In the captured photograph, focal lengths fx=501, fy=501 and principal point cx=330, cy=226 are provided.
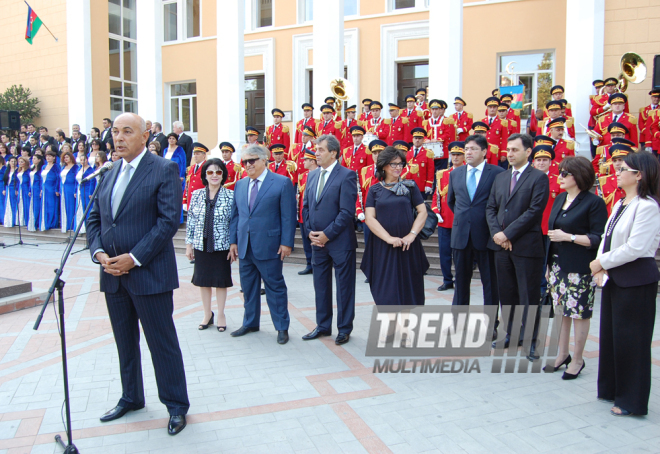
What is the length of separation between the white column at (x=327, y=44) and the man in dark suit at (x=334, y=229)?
797 centimetres

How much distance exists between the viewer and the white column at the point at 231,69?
13695 mm

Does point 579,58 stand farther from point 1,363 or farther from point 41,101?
point 41,101

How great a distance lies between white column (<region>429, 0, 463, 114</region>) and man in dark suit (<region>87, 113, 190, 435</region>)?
9513mm

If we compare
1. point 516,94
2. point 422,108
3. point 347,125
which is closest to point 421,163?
point 347,125

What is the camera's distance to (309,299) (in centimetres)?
687

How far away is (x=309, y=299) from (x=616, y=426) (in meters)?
4.17

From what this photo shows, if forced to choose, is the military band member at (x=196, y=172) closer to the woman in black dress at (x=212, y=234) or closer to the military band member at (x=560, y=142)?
the woman in black dress at (x=212, y=234)

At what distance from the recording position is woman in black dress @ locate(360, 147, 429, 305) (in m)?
4.83

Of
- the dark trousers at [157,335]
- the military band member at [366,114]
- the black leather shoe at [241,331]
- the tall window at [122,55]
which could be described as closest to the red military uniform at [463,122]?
the military band member at [366,114]

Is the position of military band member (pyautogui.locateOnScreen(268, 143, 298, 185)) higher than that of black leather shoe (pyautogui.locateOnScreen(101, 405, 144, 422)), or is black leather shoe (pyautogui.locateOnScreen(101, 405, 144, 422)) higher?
military band member (pyautogui.locateOnScreen(268, 143, 298, 185))

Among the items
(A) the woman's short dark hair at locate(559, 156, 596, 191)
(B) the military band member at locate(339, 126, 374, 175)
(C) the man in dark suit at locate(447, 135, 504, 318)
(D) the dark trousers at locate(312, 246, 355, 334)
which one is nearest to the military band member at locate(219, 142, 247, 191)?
(B) the military band member at locate(339, 126, 374, 175)

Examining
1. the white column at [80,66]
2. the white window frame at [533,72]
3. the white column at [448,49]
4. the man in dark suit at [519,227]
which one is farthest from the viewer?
the white column at [80,66]

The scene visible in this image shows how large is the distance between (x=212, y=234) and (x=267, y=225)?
0.67 metres

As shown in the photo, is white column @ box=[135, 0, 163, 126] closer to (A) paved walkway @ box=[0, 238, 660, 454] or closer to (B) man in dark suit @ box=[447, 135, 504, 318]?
(A) paved walkway @ box=[0, 238, 660, 454]
